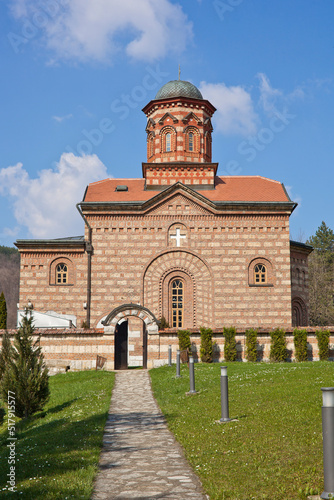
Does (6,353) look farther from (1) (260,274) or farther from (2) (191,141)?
(2) (191,141)

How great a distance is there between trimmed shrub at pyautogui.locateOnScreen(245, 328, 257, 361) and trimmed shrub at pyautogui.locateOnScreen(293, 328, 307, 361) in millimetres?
1811

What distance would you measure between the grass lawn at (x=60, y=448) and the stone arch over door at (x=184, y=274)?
41.3ft

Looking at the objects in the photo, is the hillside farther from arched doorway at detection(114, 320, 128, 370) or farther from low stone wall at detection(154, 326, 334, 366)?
low stone wall at detection(154, 326, 334, 366)

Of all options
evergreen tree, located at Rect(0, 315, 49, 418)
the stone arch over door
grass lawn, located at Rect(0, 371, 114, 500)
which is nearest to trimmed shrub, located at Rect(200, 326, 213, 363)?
the stone arch over door

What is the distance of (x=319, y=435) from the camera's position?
7492 millimetres

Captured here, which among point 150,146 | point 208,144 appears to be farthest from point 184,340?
point 150,146

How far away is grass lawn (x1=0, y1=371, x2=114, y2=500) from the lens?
5.98m

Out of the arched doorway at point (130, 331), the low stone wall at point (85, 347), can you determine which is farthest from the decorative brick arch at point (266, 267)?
the low stone wall at point (85, 347)

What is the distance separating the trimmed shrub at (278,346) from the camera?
Result: 21953 millimetres

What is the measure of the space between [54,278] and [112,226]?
16.4ft

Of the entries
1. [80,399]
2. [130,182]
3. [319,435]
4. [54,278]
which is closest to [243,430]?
[319,435]

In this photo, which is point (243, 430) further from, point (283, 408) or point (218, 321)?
point (218, 321)

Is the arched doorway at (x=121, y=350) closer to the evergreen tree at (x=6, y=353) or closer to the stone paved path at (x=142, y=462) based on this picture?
the evergreen tree at (x=6, y=353)

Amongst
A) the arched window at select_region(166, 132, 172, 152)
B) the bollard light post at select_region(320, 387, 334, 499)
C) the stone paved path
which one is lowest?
the stone paved path
